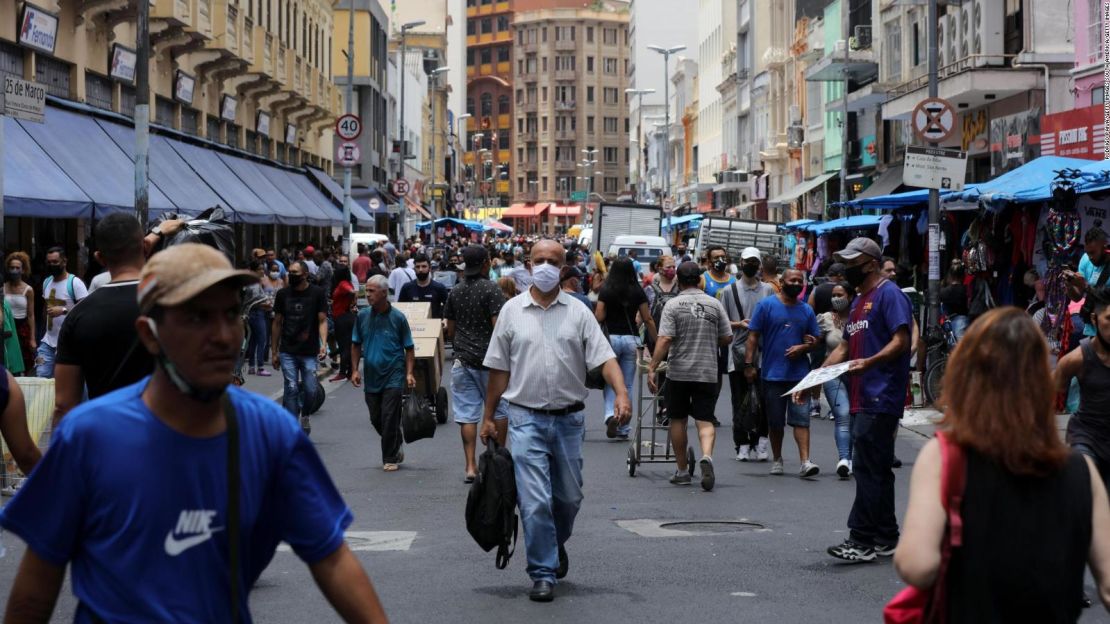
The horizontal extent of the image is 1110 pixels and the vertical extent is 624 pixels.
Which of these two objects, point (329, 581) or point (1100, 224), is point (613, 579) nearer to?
point (329, 581)

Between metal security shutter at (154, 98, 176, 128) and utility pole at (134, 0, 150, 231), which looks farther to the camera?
metal security shutter at (154, 98, 176, 128)

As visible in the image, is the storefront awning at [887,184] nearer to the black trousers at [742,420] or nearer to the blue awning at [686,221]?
the blue awning at [686,221]

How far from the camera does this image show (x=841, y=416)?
13.5m

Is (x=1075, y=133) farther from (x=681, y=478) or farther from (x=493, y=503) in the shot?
(x=493, y=503)

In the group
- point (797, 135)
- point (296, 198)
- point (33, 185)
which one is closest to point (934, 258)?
point (33, 185)

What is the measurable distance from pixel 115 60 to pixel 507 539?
21.6 meters

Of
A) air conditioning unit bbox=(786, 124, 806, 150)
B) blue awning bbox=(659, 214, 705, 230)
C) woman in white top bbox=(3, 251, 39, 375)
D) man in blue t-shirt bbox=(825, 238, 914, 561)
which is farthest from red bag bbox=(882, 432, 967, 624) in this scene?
air conditioning unit bbox=(786, 124, 806, 150)

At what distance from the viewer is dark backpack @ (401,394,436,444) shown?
13.2 meters

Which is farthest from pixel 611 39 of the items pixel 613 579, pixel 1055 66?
pixel 613 579

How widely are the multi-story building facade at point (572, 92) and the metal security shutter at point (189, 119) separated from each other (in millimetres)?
138611

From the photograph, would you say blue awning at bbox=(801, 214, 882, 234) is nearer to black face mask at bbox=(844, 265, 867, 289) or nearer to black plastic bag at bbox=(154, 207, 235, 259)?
black face mask at bbox=(844, 265, 867, 289)

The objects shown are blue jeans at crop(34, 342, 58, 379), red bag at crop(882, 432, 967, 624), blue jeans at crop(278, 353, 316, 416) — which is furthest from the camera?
blue jeans at crop(278, 353, 316, 416)

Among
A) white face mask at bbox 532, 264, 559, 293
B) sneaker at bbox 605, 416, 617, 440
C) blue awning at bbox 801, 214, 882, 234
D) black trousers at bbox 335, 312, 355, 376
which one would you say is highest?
blue awning at bbox 801, 214, 882, 234

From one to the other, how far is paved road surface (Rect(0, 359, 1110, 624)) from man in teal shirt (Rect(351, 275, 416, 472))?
0.34 m
